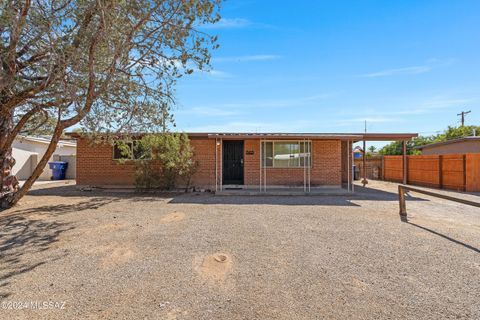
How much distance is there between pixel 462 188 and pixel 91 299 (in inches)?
600

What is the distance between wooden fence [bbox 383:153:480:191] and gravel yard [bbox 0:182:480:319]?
21.6 feet

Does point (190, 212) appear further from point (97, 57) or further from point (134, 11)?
point (134, 11)

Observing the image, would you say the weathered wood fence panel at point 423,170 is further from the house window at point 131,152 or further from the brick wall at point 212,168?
the house window at point 131,152

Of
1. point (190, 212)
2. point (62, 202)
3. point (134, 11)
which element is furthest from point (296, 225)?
point (62, 202)

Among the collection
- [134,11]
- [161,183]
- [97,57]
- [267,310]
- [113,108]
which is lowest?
[267,310]

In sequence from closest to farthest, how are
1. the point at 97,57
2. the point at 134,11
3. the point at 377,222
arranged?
the point at 134,11 → the point at 97,57 → the point at 377,222

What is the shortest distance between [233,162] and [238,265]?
9042 mm

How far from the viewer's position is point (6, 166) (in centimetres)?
783

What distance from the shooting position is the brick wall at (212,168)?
40.4ft

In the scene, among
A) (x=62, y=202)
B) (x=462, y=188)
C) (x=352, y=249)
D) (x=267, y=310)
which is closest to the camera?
(x=267, y=310)

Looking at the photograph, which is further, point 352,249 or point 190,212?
point 190,212

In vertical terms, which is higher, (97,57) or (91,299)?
(97,57)

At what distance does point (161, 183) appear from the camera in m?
11.1

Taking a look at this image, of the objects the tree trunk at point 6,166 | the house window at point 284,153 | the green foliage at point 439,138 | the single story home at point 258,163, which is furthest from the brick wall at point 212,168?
the green foliage at point 439,138
